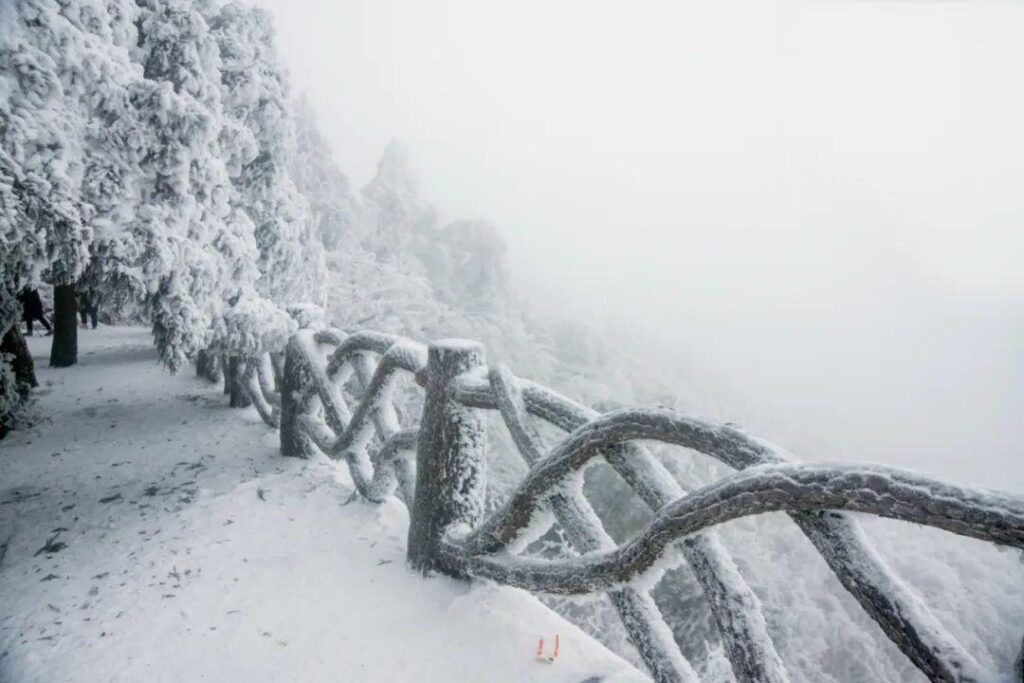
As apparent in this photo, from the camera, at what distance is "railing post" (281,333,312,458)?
4879 millimetres

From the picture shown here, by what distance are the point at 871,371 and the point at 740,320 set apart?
75.2 ft

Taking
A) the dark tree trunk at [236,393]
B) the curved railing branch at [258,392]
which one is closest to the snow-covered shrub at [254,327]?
the curved railing branch at [258,392]

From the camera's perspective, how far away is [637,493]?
1946mm

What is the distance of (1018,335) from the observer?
8312 cm

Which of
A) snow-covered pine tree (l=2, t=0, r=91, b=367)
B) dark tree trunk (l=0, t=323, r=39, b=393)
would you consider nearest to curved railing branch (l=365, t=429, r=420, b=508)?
snow-covered pine tree (l=2, t=0, r=91, b=367)

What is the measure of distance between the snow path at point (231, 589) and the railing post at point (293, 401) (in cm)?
20

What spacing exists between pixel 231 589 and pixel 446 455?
5.39ft

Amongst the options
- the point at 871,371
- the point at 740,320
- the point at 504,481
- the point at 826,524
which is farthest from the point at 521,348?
the point at 871,371

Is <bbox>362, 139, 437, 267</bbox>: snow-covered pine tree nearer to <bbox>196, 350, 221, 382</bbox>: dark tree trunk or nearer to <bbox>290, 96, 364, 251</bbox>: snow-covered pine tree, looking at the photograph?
<bbox>290, 96, 364, 251</bbox>: snow-covered pine tree

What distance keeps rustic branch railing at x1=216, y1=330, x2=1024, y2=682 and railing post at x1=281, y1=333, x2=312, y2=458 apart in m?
0.59

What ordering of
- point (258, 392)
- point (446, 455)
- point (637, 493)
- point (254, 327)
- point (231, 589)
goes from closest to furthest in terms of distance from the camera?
point (637, 493)
point (446, 455)
point (231, 589)
point (254, 327)
point (258, 392)

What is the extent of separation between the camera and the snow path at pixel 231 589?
252 centimetres

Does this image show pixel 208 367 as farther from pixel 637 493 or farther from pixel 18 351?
pixel 637 493

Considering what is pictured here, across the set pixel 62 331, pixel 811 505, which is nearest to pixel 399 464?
pixel 811 505
